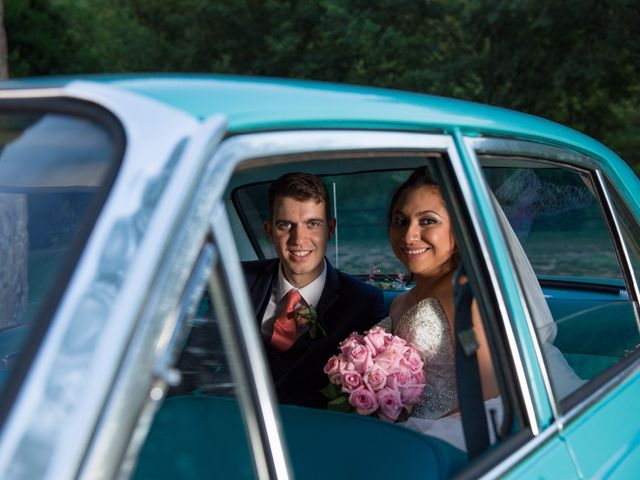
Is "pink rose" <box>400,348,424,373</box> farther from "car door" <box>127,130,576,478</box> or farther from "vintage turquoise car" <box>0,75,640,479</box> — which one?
"car door" <box>127,130,576,478</box>

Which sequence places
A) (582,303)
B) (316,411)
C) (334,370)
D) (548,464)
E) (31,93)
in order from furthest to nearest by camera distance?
(582,303), (334,370), (316,411), (548,464), (31,93)

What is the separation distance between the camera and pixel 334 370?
8.04 ft

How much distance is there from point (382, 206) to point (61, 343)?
286 cm

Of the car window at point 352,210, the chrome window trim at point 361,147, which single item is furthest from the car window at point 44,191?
the car window at point 352,210

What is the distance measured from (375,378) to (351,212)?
157 cm

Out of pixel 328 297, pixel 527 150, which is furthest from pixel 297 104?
pixel 328 297

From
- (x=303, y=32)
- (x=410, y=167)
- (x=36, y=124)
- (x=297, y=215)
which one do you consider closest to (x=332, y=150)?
(x=36, y=124)

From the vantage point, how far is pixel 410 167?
3.18 metres

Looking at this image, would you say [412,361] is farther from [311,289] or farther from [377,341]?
[311,289]

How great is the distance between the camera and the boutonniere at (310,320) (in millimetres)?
2823

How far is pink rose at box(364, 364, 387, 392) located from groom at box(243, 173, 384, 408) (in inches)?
15.1

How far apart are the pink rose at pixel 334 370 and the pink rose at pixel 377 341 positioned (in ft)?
0.33

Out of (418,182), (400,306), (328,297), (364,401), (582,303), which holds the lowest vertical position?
(364,401)

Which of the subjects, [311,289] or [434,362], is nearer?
[434,362]
